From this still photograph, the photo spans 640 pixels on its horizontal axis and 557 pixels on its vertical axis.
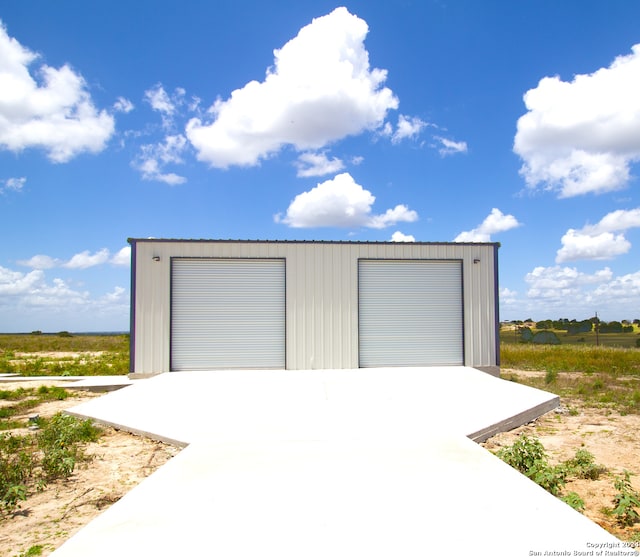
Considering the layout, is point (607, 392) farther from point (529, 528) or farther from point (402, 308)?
point (529, 528)

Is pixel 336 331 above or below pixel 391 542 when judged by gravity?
above

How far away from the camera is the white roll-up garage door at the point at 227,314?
11688mm

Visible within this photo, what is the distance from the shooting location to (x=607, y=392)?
10.1 metres

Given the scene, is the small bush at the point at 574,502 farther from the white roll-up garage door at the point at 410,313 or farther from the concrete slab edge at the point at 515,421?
the white roll-up garage door at the point at 410,313

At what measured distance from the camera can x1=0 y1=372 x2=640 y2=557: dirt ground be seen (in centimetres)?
356

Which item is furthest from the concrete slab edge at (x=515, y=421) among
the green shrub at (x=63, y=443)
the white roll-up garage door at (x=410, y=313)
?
the green shrub at (x=63, y=443)

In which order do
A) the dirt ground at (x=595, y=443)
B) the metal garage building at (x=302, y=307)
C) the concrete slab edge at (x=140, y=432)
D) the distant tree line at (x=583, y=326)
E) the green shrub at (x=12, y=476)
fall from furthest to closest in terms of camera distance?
1. the distant tree line at (x=583, y=326)
2. the metal garage building at (x=302, y=307)
3. the concrete slab edge at (x=140, y=432)
4. the dirt ground at (x=595, y=443)
5. the green shrub at (x=12, y=476)

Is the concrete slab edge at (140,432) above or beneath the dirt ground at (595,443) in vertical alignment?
above

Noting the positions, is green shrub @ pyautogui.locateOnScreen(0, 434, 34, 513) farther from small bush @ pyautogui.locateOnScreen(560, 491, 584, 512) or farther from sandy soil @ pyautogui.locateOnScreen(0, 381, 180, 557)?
small bush @ pyautogui.locateOnScreen(560, 491, 584, 512)

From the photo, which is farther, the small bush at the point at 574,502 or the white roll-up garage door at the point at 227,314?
the white roll-up garage door at the point at 227,314

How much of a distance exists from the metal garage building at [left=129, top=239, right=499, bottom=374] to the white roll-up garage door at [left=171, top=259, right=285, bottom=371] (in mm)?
26

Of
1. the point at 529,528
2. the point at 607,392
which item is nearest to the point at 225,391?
the point at 529,528

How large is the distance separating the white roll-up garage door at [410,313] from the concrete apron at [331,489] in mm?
4652

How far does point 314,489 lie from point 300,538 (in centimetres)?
80
